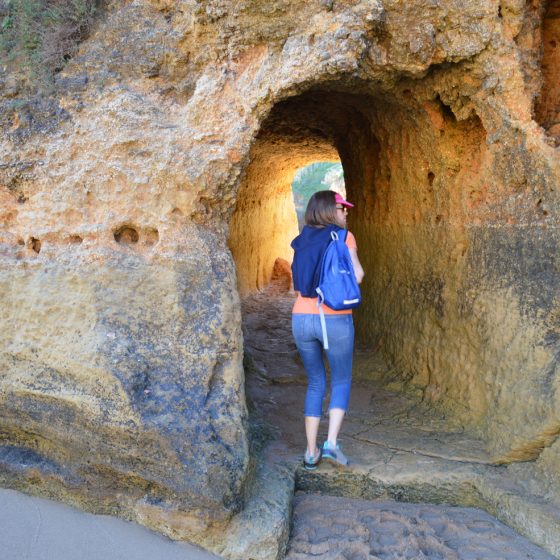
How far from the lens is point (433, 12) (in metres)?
3.11

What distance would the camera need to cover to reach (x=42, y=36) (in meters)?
3.38

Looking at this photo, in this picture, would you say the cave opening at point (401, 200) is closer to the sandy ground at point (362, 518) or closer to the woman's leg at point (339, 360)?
the sandy ground at point (362, 518)

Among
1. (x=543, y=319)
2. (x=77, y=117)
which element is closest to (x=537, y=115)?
(x=543, y=319)

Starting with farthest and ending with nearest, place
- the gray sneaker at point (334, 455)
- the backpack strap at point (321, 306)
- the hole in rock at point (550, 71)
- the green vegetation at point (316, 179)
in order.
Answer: the green vegetation at point (316, 179) < the hole in rock at point (550, 71) < the gray sneaker at point (334, 455) < the backpack strap at point (321, 306)

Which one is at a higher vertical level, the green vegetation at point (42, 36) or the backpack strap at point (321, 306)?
the green vegetation at point (42, 36)

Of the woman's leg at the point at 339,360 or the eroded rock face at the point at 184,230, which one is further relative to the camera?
the woman's leg at the point at 339,360

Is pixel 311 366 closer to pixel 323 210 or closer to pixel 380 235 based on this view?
pixel 323 210

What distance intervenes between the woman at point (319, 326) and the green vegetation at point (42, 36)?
1.72 m

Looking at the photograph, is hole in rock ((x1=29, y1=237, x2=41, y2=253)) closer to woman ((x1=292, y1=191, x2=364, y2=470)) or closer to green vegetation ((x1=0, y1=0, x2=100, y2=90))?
green vegetation ((x1=0, y1=0, x2=100, y2=90))

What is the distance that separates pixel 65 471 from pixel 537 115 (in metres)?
3.29

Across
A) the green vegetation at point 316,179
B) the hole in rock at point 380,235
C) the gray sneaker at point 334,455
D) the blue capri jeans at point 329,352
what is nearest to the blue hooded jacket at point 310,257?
the blue capri jeans at point 329,352

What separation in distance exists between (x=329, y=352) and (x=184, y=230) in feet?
3.36

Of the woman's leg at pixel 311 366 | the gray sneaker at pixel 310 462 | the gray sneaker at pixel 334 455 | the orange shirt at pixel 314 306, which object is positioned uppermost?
the orange shirt at pixel 314 306

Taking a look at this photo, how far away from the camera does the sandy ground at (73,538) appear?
2604 millimetres
